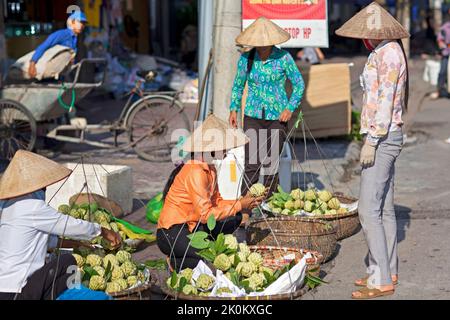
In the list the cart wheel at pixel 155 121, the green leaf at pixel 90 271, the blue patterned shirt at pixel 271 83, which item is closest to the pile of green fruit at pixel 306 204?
→ the blue patterned shirt at pixel 271 83

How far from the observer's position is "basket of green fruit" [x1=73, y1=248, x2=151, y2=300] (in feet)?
17.8

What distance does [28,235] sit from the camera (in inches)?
197

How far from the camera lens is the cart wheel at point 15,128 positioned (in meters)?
10.0

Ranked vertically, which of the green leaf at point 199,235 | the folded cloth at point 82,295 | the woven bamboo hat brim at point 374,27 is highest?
the woven bamboo hat brim at point 374,27

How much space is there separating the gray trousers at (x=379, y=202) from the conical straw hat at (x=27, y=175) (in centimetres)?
198

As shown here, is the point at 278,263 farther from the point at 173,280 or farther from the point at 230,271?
the point at 173,280

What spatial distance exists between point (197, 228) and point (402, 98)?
5.49 feet

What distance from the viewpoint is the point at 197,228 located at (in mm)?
6102

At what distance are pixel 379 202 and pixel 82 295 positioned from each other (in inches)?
81.8

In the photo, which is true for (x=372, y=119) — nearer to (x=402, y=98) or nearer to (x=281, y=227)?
(x=402, y=98)

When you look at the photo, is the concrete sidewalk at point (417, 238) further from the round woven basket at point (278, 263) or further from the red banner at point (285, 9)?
the red banner at point (285, 9)

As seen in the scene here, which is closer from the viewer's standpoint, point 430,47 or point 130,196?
point 130,196

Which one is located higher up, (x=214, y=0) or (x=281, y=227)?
(x=214, y=0)
